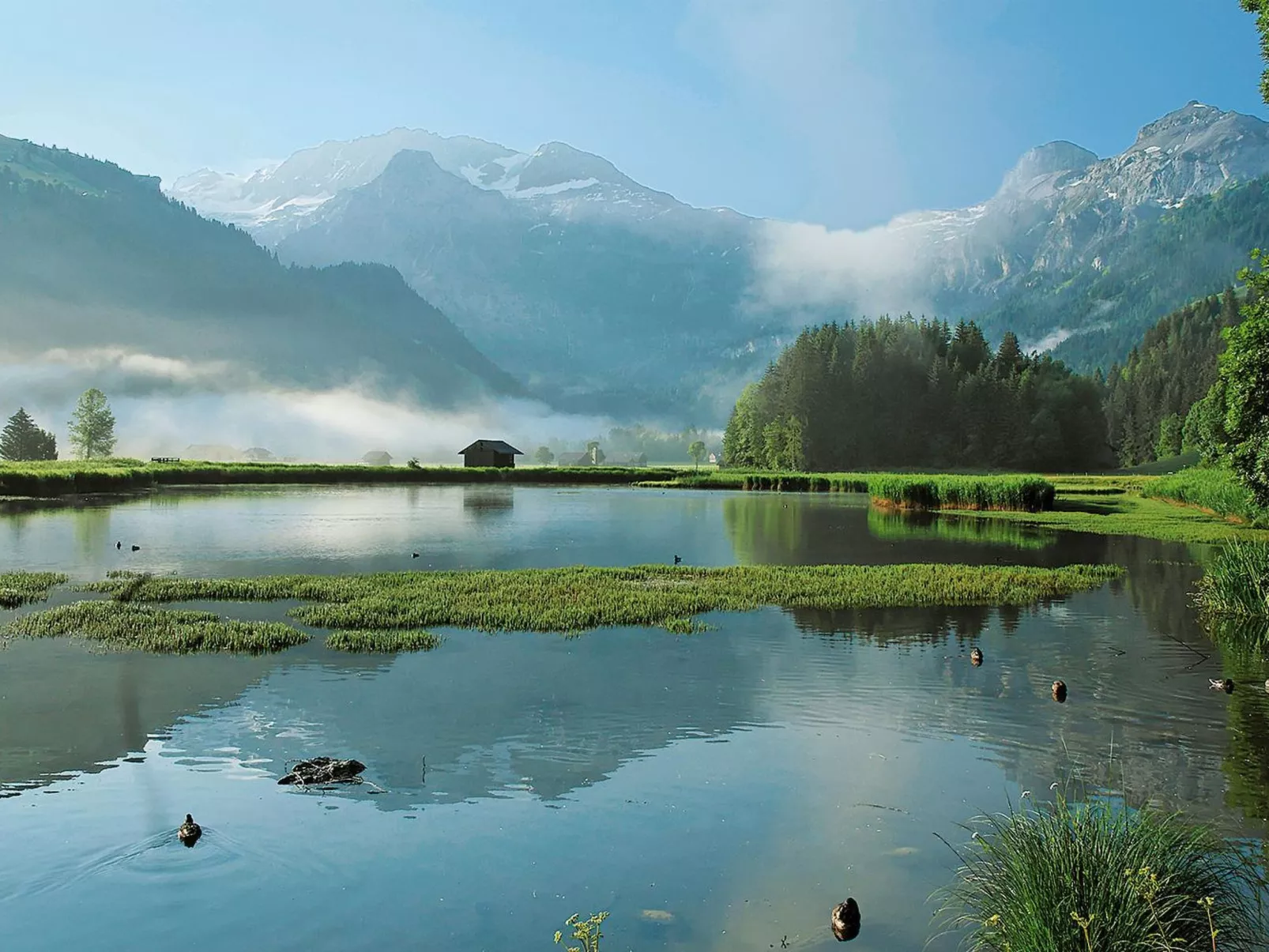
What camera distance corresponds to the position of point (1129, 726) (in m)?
18.5

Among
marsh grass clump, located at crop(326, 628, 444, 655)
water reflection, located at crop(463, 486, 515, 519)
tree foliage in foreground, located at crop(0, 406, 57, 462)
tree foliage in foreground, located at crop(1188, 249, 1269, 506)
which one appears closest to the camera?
marsh grass clump, located at crop(326, 628, 444, 655)

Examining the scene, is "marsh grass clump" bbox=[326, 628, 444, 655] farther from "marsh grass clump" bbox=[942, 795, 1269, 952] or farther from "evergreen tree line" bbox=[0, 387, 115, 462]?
"evergreen tree line" bbox=[0, 387, 115, 462]

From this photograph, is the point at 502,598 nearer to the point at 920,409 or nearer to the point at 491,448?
the point at 491,448

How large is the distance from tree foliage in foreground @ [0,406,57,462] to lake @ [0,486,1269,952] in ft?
501

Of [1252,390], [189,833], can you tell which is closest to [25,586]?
[189,833]

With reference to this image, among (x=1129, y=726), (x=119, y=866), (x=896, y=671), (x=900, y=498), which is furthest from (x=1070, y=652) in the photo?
(x=900, y=498)

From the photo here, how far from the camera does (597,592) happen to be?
34.5m

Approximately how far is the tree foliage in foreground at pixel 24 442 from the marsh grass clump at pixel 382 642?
523ft

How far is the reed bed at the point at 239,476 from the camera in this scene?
9688cm

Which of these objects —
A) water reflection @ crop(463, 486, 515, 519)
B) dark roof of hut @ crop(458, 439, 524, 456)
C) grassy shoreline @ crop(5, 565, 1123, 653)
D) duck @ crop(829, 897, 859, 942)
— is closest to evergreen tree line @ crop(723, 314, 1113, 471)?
dark roof of hut @ crop(458, 439, 524, 456)

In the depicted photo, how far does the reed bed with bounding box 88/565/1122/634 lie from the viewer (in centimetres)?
2970

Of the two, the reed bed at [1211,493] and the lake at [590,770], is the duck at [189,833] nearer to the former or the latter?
the lake at [590,770]

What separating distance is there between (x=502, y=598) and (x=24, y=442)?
Answer: 15866 cm

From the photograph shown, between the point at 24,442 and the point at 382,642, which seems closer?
the point at 382,642
